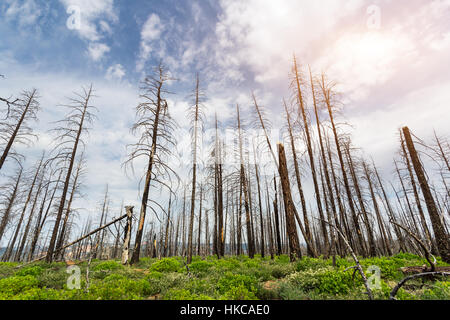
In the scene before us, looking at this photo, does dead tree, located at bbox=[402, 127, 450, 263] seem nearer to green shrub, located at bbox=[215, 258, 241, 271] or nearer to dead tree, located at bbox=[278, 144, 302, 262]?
dead tree, located at bbox=[278, 144, 302, 262]

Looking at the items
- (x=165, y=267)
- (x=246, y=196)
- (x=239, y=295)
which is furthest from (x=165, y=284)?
(x=246, y=196)

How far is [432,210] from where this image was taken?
9.26m

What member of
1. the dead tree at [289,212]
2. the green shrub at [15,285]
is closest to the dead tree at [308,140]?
the dead tree at [289,212]

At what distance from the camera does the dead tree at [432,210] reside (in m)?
8.50

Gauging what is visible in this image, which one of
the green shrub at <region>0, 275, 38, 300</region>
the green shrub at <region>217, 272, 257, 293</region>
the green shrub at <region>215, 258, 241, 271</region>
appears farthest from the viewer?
the green shrub at <region>215, 258, 241, 271</region>

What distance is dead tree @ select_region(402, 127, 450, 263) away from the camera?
8.50 metres

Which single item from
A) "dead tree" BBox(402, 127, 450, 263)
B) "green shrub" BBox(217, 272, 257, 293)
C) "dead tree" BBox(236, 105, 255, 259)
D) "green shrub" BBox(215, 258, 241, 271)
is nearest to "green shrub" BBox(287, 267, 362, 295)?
"green shrub" BBox(217, 272, 257, 293)

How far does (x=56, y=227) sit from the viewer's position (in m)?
12.5

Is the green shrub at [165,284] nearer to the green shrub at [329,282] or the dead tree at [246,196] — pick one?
the green shrub at [329,282]

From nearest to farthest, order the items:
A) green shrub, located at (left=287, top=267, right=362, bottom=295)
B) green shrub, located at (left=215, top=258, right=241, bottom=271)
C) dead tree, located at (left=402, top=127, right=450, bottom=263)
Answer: green shrub, located at (left=287, top=267, right=362, bottom=295), green shrub, located at (left=215, top=258, right=241, bottom=271), dead tree, located at (left=402, top=127, right=450, bottom=263)

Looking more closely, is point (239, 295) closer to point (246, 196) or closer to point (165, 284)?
point (165, 284)
